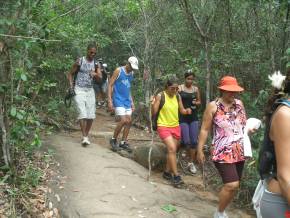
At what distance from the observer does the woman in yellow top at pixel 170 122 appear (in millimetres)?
7539

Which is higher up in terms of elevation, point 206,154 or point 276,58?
point 276,58

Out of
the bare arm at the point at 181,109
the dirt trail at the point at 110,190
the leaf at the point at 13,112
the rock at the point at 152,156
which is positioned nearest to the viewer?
the leaf at the point at 13,112

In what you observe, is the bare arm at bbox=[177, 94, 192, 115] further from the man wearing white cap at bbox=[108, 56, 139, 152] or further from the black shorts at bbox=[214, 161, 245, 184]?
the black shorts at bbox=[214, 161, 245, 184]

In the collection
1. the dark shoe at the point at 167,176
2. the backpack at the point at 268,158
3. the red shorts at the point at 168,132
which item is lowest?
the dark shoe at the point at 167,176

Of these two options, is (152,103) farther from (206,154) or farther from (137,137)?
(137,137)

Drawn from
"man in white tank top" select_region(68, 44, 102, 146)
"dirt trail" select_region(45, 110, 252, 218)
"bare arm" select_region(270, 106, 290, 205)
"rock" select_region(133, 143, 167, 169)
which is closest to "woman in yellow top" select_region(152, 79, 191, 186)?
"dirt trail" select_region(45, 110, 252, 218)

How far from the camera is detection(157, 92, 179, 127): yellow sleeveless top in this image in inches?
301

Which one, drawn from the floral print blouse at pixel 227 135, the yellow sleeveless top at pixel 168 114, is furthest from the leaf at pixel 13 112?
the yellow sleeveless top at pixel 168 114

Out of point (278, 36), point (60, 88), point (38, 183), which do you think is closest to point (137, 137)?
point (60, 88)

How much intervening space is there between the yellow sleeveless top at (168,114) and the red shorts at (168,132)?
0.17 ft

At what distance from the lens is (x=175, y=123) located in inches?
304

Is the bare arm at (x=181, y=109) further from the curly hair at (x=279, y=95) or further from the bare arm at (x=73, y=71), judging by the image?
the curly hair at (x=279, y=95)

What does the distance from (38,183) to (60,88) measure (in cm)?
667

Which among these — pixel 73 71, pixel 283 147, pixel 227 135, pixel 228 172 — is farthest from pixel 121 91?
pixel 283 147
